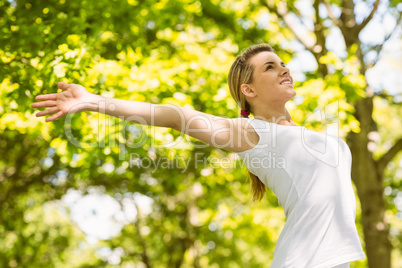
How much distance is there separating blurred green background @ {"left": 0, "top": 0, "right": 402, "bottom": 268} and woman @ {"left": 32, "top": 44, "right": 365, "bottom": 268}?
8.42ft

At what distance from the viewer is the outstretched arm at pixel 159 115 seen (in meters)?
1.89

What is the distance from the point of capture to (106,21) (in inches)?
202

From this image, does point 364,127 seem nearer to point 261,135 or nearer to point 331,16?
point 331,16

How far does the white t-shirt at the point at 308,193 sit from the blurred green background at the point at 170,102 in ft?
9.34

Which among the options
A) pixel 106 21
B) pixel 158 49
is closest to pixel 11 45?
pixel 106 21

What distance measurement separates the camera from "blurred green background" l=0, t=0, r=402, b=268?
4.59m

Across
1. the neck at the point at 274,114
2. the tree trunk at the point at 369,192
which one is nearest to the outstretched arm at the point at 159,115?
the neck at the point at 274,114

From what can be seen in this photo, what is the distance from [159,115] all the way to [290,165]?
0.65 metres

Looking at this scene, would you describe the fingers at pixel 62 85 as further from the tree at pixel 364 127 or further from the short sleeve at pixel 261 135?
the tree at pixel 364 127

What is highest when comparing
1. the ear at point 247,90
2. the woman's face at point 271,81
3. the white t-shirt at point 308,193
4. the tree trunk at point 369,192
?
the woman's face at point 271,81

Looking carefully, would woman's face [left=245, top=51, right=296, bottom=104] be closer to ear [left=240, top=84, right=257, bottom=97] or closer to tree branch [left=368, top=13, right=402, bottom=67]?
ear [left=240, top=84, right=257, bottom=97]

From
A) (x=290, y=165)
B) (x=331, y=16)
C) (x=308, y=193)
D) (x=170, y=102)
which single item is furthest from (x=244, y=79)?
(x=331, y=16)

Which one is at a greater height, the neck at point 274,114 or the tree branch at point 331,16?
the neck at point 274,114

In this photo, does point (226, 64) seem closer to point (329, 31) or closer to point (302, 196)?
point (329, 31)
